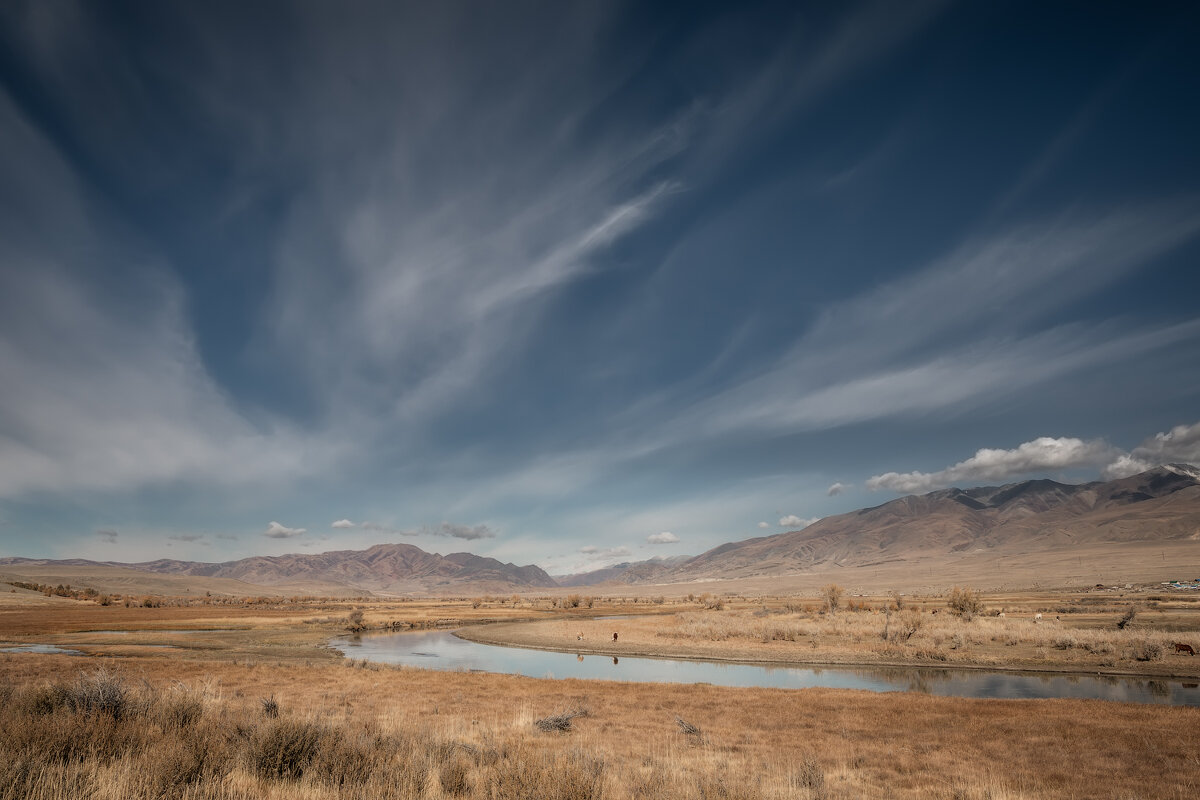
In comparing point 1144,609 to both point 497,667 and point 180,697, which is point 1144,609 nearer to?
point 497,667

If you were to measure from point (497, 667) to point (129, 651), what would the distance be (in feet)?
67.4

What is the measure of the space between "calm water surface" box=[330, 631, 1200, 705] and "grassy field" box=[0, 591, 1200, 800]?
4369 millimetres

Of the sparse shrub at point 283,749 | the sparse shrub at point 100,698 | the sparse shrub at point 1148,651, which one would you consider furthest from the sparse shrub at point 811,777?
the sparse shrub at point 1148,651

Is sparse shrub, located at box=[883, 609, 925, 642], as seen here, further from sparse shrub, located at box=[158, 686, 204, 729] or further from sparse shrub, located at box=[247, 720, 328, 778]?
sparse shrub, located at box=[158, 686, 204, 729]

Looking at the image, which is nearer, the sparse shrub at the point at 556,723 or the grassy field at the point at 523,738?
the grassy field at the point at 523,738

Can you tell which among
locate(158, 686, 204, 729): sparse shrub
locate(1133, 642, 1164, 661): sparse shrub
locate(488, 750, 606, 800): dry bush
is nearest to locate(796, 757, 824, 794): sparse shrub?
locate(488, 750, 606, 800): dry bush

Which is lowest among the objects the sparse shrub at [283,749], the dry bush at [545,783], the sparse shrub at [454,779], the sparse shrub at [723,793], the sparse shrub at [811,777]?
the sparse shrub at [811,777]

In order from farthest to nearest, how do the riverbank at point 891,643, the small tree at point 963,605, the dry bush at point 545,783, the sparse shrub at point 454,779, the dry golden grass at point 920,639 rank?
the small tree at point 963,605 → the dry golden grass at point 920,639 → the riverbank at point 891,643 → the sparse shrub at point 454,779 → the dry bush at point 545,783

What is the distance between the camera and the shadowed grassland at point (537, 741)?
6.90 m

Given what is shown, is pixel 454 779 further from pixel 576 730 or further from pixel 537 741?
pixel 576 730

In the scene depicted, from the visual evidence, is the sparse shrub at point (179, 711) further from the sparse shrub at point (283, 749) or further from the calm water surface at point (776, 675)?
the calm water surface at point (776, 675)

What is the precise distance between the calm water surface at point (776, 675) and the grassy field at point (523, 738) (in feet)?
14.3

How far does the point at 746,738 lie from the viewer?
15.6 m

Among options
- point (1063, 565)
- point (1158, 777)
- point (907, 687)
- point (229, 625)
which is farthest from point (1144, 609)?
point (1063, 565)
